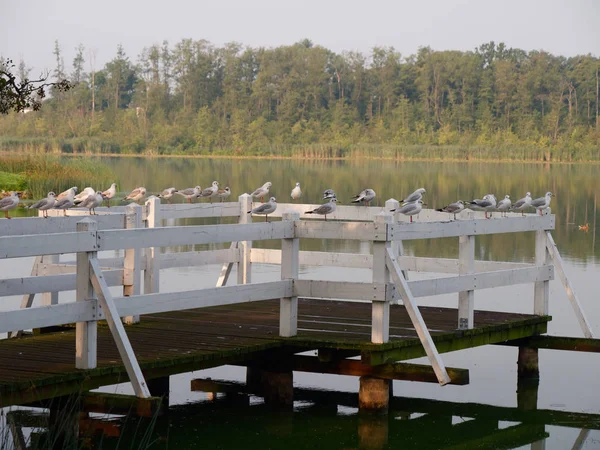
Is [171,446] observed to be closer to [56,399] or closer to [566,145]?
[56,399]

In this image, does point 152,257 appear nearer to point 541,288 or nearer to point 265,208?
point 265,208

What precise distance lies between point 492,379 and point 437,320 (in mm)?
1153

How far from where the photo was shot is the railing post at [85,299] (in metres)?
8.41

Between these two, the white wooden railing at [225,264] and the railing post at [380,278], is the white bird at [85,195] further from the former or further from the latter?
the railing post at [380,278]

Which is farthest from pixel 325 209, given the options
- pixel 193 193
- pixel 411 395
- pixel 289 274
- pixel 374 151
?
pixel 374 151

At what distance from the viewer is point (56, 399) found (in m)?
8.47

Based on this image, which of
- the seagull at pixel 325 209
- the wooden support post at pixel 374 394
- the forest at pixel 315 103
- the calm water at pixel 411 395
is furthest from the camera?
the forest at pixel 315 103

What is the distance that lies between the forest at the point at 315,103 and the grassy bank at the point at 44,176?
161ft

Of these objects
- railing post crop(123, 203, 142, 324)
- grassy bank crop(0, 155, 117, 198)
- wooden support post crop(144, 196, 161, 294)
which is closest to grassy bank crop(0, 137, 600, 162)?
grassy bank crop(0, 155, 117, 198)

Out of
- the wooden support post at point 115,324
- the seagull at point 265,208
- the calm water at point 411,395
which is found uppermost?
the seagull at point 265,208

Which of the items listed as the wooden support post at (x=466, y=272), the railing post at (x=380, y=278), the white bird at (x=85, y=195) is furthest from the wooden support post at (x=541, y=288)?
the white bird at (x=85, y=195)

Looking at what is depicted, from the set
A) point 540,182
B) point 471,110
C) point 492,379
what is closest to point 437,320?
point 492,379

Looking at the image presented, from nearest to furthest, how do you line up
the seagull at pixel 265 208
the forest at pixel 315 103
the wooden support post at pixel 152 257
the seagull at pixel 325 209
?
the wooden support post at pixel 152 257 → the seagull at pixel 325 209 → the seagull at pixel 265 208 → the forest at pixel 315 103

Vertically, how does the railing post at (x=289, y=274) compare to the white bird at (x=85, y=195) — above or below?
below
